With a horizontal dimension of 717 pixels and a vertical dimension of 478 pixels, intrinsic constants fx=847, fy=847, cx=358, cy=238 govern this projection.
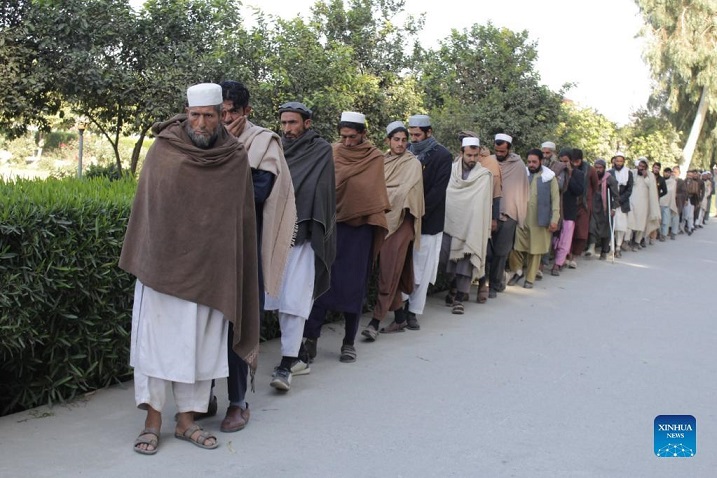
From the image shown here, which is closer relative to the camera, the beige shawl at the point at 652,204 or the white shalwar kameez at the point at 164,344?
the white shalwar kameez at the point at 164,344

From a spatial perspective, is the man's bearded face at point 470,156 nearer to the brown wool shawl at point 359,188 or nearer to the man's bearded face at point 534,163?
the man's bearded face at point 534,163

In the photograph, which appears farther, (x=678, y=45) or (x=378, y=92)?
(x=678, y=45)

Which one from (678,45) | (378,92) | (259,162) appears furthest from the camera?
(678,45)

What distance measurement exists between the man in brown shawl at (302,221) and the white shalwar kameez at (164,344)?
1371 millimetres

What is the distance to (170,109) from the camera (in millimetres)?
12750

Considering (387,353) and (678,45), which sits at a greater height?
(678,45)

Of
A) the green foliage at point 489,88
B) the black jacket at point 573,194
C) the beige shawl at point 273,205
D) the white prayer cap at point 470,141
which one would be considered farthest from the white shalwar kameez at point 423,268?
the green foliage at point 489,88

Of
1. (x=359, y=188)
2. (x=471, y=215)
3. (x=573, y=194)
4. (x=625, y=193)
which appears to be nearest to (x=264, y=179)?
(x=359, y=188)

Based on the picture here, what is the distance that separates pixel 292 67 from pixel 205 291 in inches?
383

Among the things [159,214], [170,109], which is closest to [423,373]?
[159,214]

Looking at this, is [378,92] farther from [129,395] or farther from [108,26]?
[129,395]

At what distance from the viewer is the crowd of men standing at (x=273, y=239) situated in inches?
183

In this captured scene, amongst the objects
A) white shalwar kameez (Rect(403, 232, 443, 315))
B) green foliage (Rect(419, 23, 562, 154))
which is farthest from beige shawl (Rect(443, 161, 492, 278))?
green foliage (Rect(419, 23, 562, 154))

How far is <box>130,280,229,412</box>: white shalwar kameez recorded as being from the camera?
4633mm
